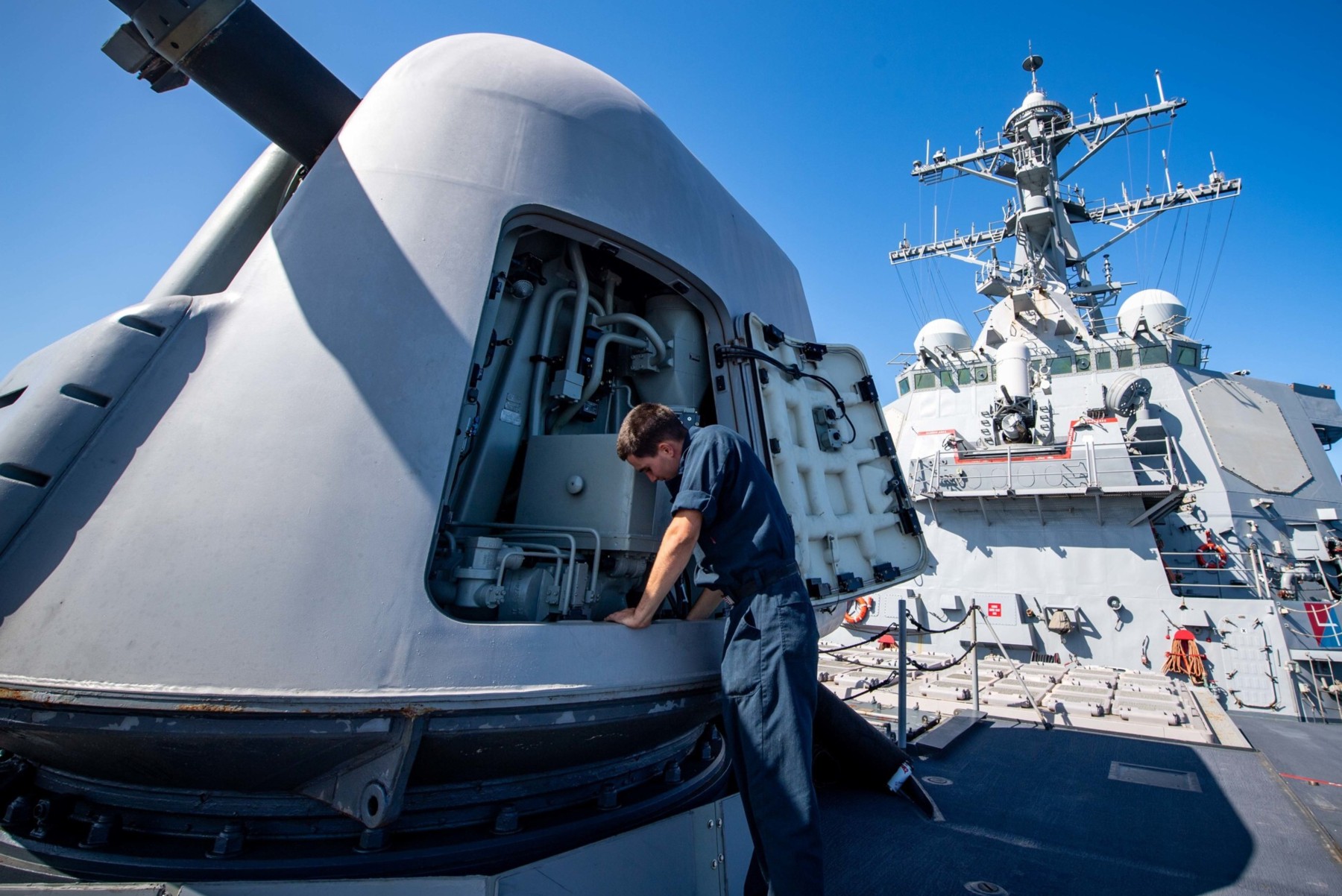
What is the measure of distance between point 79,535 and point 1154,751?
544 cm

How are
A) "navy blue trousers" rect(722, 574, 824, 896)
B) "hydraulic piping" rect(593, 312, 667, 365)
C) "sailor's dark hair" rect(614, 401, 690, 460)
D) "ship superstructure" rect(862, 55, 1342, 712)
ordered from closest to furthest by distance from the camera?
"navy blue trousers" rect(722, 574, 824, 896) < "sailor's dark hair" rect(614, 401, 690, 460) < "hydraulic piping" rect(593, 312, 667, 365) < "ship superstructure" rect(862, 55, 1342, 712)

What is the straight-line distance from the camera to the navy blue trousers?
1835 millimetres

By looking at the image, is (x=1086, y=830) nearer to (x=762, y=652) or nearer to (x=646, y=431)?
(x=762, y=652)

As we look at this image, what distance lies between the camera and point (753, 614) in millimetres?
2055

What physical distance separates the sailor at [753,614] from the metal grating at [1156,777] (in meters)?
2.57

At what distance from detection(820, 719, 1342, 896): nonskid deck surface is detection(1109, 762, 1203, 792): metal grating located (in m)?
0.01

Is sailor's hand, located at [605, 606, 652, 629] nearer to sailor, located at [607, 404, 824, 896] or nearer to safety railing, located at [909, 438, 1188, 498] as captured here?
sailor, located at [607, 404, 824, 896]

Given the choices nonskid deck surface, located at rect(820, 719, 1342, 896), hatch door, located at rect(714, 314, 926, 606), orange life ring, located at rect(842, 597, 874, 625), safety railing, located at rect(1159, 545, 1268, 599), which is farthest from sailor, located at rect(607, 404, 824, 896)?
safety railing, located at rect(1159, 545, 1268, 599)

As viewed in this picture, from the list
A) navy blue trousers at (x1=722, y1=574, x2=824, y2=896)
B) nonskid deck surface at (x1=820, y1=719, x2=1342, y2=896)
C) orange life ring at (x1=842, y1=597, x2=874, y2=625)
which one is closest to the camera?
navy blue trousers at (x1=722, y1=574, x2=824, y2=896)

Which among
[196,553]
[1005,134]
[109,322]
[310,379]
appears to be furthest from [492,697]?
[1005,134]

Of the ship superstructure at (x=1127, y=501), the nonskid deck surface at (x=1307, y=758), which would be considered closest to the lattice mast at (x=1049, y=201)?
the ship superstructure at (x=1127, y=501)

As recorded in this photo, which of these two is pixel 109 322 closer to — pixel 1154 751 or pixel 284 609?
pixel 284 609

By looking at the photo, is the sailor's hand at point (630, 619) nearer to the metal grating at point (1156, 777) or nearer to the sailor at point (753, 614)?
the sailor at point (753, 614)

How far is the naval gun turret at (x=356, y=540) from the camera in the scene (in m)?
1.54
